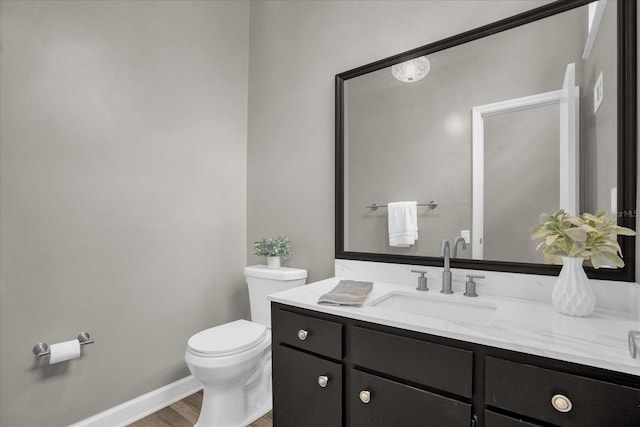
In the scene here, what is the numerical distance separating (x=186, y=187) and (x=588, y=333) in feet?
6.83

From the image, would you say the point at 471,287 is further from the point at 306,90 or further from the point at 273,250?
the point at 306,90

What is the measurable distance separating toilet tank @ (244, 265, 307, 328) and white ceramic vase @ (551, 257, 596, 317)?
4.34 feet

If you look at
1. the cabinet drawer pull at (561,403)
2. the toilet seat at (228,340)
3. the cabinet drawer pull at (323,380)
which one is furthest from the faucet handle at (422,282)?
the toilet seat at (228,340)

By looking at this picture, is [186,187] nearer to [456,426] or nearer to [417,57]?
[417,57]

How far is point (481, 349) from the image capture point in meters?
0.94

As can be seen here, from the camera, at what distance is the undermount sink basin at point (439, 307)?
128 centimetres

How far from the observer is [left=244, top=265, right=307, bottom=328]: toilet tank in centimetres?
200

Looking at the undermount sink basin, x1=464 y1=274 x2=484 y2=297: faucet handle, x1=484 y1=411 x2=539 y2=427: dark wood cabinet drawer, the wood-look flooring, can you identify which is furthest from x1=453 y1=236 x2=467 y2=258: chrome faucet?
the wood-look flooring

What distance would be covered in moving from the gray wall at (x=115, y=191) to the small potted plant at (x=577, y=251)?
1.91 m

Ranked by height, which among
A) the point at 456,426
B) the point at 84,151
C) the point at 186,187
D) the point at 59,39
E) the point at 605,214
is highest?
the point at 59,39

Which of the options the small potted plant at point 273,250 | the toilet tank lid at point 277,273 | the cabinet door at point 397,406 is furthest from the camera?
the small potted plant at point 273,250

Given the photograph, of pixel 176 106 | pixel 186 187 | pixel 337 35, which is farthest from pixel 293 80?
pixel 186 187

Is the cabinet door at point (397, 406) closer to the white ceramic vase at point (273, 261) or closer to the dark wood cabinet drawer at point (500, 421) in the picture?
the dark wood cabinet drawer at point (500, 421)

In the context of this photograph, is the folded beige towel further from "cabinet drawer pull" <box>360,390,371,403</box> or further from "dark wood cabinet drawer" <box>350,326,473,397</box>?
"cabinet drawer pull" <box>360,390,371,403</box>
